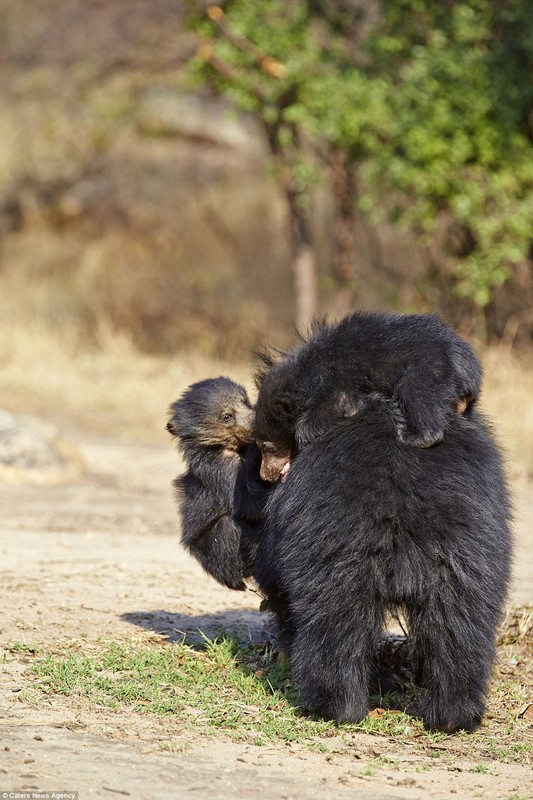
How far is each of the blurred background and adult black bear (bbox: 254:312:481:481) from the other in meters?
4.27

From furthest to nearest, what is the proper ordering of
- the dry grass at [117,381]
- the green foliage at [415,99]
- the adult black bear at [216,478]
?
1. the green foliage at [415,99]
2. the dry grass at [117,381]
3. the adult black bear at [216,478]

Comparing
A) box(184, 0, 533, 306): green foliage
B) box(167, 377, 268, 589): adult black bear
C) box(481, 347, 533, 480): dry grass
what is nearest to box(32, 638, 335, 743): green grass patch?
box(167, 377, 268, 589): adult black bear

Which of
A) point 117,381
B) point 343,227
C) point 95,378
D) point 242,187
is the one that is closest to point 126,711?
point 117,381

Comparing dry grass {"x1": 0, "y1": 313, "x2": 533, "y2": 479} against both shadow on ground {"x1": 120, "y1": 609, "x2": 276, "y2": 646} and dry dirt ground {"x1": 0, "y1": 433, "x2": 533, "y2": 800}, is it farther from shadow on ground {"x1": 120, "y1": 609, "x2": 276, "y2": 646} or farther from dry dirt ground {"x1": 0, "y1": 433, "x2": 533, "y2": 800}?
shadow on ground {"x1": 120, "y1": 609, "x2": 276, "y2": 646}

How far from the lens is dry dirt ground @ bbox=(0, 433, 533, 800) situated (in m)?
4.08

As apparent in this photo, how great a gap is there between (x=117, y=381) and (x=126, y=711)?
41.1 feet

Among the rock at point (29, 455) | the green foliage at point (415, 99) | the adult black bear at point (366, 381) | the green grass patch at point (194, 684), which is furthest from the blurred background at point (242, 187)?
the adult black bear at point (366, 381)

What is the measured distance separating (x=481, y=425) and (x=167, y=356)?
15565 mm

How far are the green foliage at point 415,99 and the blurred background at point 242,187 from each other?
0.11ft

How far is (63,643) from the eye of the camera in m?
5.86

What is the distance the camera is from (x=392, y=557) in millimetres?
4551

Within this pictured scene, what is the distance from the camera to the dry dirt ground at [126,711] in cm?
408

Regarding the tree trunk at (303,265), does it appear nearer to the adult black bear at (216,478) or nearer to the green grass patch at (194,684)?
the adult black bear at (216,478)

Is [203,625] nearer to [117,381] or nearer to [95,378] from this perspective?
[117,381]
